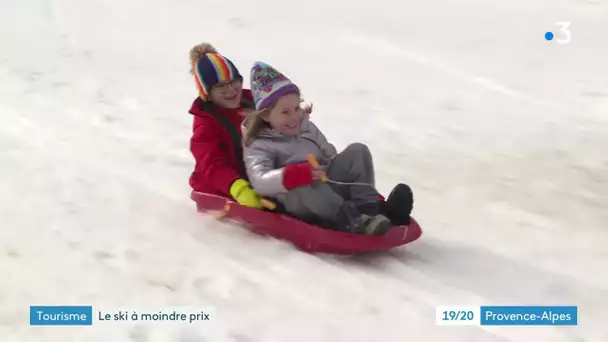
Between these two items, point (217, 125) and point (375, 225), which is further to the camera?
point (217, 125)

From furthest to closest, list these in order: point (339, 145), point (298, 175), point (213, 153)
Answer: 1. point (339, 145)
2. point (213, 153)
3. point (298, 175)

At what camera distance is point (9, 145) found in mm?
5035

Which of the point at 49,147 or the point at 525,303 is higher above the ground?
the point at 49,147

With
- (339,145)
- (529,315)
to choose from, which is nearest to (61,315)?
(529,315)

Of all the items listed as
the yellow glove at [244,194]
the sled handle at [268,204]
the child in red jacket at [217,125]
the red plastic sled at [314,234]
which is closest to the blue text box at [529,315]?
the red plastic sled at [314,234]

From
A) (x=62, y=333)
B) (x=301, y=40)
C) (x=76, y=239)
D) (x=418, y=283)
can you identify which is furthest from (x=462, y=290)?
(x=301, y=40)

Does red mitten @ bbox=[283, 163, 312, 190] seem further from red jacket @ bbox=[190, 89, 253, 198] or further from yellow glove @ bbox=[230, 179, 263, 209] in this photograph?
red jacket @ bbox=[190, 89, 253, 198]

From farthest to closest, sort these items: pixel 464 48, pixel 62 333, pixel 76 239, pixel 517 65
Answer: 1. pixel 464 48
2. pixel 517 65
3. pixel 76 239
4. pixel 62 333

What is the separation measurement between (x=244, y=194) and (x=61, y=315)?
3.29ft

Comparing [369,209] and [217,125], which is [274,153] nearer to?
[217,125]

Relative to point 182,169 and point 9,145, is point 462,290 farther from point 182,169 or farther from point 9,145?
point 9,145

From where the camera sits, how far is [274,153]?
11.1 ft

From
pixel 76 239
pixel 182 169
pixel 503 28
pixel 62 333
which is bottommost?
pixel 62 333

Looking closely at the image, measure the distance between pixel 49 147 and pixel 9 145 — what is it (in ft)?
0.94
